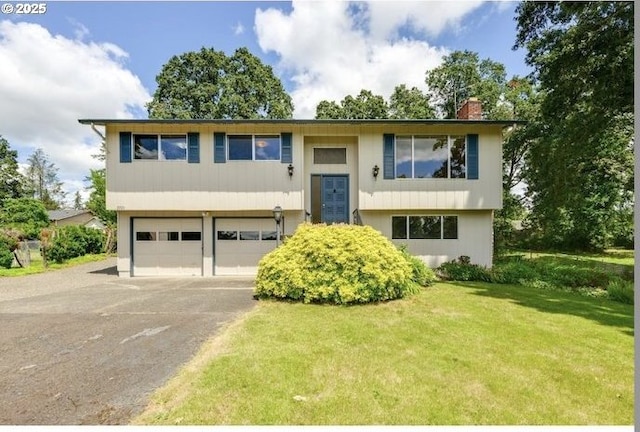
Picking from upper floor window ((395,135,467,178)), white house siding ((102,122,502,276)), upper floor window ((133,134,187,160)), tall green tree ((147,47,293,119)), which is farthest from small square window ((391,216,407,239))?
tall green tree ((147,47,293,119))

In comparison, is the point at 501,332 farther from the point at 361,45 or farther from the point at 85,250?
the point at 85,250

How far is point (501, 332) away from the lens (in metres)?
5.24

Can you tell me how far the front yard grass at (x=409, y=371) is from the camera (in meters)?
2.96

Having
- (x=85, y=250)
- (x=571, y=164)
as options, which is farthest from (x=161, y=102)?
(x=571, y=164)

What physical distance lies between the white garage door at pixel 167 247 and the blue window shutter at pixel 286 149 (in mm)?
4319

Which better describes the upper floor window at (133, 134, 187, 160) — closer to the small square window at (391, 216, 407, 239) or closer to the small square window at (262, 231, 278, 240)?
the small square window at (262, 231, 278, 240)

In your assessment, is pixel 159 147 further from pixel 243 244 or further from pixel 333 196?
pixel 333 196

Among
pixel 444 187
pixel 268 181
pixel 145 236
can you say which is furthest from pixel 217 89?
pixel 444 187

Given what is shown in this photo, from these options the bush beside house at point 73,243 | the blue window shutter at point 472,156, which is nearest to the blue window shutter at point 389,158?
the blue window shutter at point 472,156

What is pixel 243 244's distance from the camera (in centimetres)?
1200

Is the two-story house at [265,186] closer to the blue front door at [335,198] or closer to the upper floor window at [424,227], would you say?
the upper floor window at [424,227]

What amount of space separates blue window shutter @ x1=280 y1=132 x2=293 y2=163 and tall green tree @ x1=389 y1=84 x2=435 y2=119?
61.1 feet

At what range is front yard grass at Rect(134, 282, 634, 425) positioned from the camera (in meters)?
2.96

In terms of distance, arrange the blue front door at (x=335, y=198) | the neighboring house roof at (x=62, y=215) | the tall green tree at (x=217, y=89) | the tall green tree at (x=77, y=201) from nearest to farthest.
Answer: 1. the blue front door at (x=335, y=198)
2. the tall green tree at (x=217, y=89)
3. the neighboring house roof at (x=62, y=215)
4. the tall green tree at (x=77, y=201)
